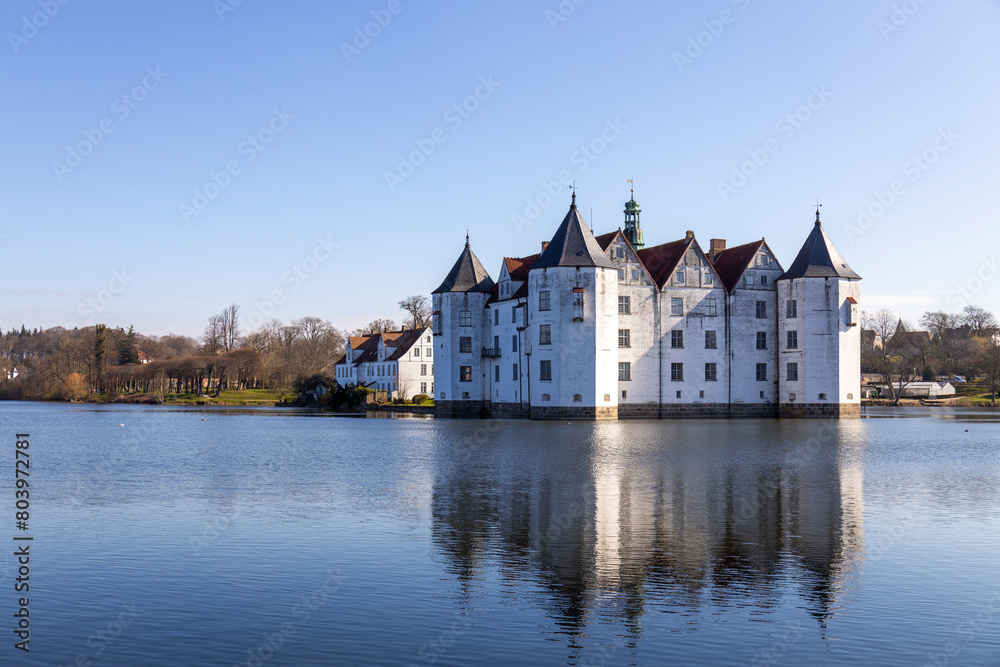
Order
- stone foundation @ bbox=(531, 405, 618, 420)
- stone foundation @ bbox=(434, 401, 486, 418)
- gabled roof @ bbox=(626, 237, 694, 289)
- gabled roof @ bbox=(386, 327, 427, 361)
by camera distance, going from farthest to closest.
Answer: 1. gabled roof @ bbox=(386, 327, 427, 361)
2. stone foundation @ bbox=(434, 401, 486, 418)
3. gabled roof @ bbox=(626, 237, 694, 289)
4. stone foundation @ bbox=(531, 405, 618, 420)

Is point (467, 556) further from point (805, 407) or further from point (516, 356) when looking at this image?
point (805, 407)

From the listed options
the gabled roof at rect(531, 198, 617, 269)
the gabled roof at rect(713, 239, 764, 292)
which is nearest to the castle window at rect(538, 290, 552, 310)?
the gabled roof at rect(531, 198, 617, 269)

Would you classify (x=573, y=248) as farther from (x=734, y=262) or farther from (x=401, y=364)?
(x=401, y=364)

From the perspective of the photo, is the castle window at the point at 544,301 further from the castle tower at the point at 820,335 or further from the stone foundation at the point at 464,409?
the castle tower at the point at 820,335

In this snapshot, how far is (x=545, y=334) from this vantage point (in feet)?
190

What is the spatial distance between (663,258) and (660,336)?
6.29 meters

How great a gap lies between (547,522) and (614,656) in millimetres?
7502

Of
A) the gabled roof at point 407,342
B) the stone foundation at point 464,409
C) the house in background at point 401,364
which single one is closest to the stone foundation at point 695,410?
the stone foundation at point 464,409

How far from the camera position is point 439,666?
8.38 m

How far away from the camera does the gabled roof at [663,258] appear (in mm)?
62656

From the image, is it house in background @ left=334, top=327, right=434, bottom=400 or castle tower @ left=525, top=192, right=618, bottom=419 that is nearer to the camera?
castle tower @ left=525, top=192, right=618, bottom=419

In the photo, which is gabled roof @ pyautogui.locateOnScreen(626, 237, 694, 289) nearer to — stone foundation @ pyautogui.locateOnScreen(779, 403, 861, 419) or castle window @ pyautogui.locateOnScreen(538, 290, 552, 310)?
castle window @ pyautogui.locateOnScreen(538, 290, 552, 310)

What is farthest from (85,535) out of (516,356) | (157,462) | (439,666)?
(516,356)

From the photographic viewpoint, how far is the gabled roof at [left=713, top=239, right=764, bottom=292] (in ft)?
212
